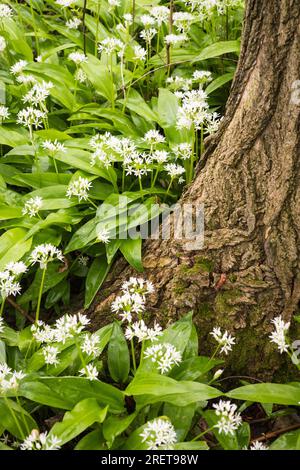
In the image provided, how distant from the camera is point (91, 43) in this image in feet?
15.9

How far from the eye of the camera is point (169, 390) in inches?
95.3

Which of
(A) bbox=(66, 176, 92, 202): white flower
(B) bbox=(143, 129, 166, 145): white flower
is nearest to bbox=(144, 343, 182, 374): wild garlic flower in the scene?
(A) bbox=(66, 176, 92, 202): white flower

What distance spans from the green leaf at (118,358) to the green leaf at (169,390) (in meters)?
0.32

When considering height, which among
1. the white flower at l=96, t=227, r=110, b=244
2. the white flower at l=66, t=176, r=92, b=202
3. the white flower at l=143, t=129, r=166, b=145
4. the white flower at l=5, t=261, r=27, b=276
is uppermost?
the white flower at l=143, t=129, r=166, b=145

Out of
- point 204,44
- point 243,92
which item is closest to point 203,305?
point 243,92

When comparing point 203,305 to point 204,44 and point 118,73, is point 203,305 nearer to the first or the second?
point 118,73

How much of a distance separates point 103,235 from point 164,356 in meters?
0.85

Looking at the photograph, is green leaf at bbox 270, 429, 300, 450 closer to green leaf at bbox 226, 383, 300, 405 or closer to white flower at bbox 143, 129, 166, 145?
green leaf at bbox 226, 383, 300, 405

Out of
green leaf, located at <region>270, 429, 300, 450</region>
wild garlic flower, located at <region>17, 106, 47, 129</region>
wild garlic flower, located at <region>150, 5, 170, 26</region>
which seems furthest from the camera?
wild garlic flower, located at <region>150, 5, 170, 26</region>

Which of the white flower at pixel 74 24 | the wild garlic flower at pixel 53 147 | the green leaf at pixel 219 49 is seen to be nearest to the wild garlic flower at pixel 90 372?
the wild garlic flower at pixel 53 147

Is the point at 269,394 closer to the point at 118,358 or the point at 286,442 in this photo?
the point at 286,442

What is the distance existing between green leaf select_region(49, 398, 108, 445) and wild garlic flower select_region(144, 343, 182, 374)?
302 millimetres

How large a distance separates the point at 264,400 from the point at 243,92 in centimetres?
154

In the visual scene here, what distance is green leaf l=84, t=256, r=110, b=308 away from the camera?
10.6 ft
